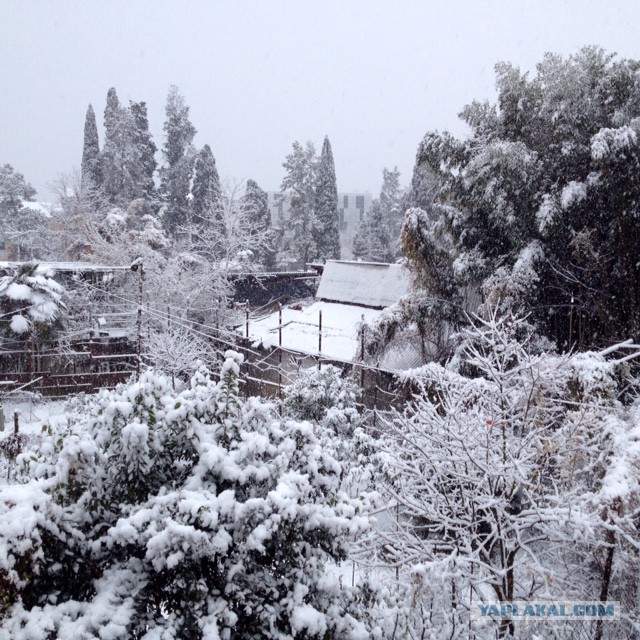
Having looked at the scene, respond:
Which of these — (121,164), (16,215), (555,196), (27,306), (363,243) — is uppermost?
(121,164)

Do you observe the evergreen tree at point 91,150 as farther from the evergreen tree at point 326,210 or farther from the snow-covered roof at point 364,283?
the snow-covered roof at point 364,283

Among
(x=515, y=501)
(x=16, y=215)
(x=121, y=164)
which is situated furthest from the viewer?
(x=16, y=215)

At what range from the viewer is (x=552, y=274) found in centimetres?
1355

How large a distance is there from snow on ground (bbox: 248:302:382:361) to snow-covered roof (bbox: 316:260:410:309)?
390mm

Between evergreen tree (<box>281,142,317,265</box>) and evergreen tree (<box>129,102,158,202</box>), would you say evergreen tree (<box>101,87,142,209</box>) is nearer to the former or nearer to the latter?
evergreen tree (<box>129,102,158,202</box>)

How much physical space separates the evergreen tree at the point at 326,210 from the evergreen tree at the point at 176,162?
9.34m

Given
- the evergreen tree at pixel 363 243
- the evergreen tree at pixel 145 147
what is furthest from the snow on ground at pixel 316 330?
the evergreen tree at pixel 363 243

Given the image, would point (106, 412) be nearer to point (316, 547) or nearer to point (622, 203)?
point (316, 547)

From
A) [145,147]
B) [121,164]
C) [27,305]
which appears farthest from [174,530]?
[145,147]

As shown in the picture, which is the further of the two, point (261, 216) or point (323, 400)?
point (261, 216)

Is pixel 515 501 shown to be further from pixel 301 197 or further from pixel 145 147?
pixel 145 147

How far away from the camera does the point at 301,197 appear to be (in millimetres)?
38812

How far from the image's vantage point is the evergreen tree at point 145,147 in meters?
37.6

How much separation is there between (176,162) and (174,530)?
38651 mm
